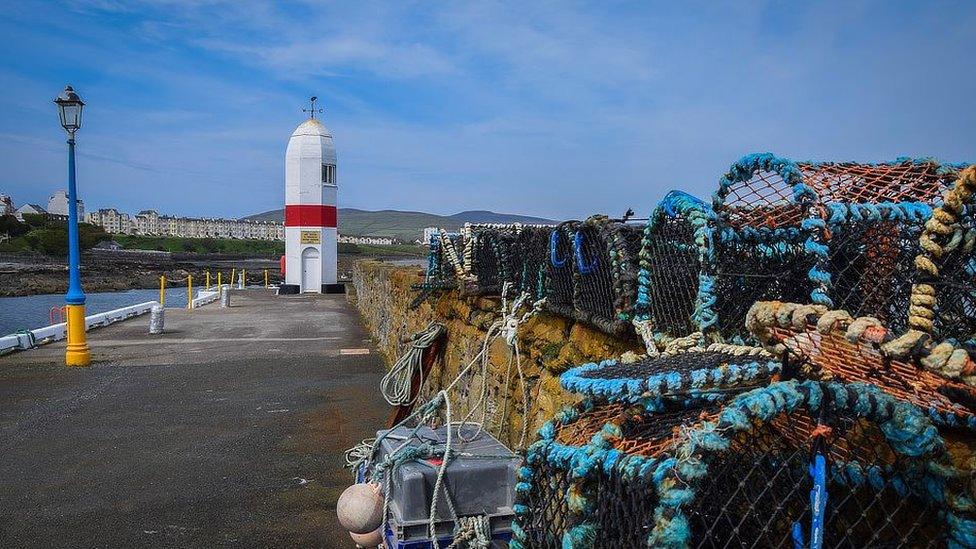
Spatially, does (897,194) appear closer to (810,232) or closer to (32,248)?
(810,232)

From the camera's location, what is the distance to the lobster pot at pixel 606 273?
3.32 meters

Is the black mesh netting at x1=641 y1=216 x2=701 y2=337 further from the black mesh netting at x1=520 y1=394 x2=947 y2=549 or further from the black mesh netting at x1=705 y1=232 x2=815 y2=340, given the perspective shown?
the black mesh netting at x1=520 y1=394 x2=947 y2=549

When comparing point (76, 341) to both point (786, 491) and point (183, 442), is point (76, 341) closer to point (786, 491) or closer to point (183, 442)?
point (183, 442)

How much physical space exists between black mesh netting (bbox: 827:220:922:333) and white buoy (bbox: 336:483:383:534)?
8.98ft

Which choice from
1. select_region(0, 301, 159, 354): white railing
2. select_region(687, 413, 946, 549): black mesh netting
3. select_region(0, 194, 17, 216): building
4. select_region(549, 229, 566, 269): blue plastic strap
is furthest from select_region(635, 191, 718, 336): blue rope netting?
select_region(0, 194, 17, 216): building

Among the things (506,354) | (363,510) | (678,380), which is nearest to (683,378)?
(678,380)

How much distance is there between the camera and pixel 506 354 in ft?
17.0

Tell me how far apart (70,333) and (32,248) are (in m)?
98.0

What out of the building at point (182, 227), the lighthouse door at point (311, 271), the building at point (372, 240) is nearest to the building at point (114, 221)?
the building at point (182, 227)

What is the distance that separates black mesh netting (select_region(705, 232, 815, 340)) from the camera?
2.70 metres

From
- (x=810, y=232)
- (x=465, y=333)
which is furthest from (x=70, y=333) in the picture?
(x=810, y=232)

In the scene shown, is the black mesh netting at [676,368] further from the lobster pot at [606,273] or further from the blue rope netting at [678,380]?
the lobster pot at [606,273]

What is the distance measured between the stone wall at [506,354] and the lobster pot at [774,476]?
131cm

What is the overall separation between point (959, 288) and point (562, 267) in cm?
232
